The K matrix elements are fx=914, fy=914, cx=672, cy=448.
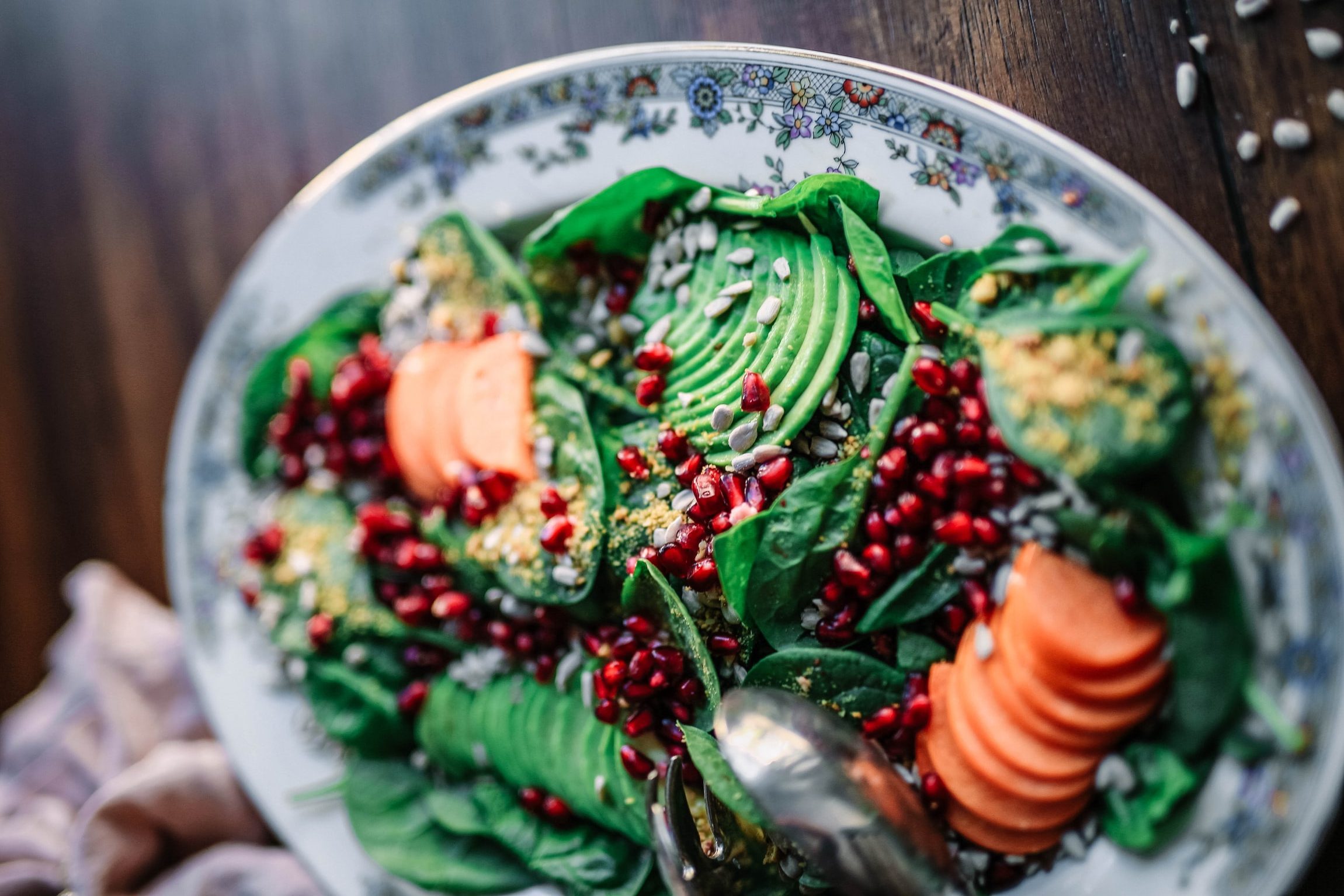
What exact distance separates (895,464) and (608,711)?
0.64 meters

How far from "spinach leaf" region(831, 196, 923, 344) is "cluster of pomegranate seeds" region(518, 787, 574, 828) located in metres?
1.02

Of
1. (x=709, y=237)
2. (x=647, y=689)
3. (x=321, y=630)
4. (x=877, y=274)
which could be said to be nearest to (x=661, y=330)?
(x=709, y=237)

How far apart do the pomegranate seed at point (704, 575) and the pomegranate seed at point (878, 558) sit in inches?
9.3

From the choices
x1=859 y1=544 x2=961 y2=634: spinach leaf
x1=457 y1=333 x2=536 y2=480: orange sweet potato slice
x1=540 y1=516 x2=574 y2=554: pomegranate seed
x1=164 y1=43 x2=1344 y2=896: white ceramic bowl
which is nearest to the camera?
x1=164 y1=43 x2=1344 y2=896: white ceramic bowl

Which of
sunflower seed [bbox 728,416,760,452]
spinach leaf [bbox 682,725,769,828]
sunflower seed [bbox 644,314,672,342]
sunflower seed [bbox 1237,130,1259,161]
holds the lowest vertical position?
spinach leaf [bbox 682,725,769,828]

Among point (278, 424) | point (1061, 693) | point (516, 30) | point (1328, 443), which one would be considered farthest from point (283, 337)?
point (1328, 443)

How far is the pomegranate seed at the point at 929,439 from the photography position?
4.40 ft

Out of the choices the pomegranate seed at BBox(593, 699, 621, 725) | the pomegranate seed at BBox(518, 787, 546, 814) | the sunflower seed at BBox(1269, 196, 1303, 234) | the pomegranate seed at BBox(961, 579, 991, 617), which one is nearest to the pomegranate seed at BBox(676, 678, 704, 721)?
the pomegranate seed at BBox(593, 699, 621, 725)

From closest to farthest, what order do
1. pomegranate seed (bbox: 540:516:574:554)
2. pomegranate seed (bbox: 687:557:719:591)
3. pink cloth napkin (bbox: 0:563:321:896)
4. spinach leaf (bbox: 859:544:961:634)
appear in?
spinach leaf (bbox: 859:544:961:634) < pomegranate seed (bbox: 687:557:719:591) < pomegranate seed (bbox: 540:516:574:554) < pink cloth napkin (bbox: 0:563:321:896)

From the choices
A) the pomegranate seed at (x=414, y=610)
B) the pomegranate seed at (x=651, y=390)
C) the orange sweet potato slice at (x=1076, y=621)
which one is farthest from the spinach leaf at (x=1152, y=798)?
the pomegranate seed at (x=414, y=610)

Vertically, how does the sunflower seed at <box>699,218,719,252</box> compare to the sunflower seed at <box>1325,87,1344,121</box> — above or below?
below

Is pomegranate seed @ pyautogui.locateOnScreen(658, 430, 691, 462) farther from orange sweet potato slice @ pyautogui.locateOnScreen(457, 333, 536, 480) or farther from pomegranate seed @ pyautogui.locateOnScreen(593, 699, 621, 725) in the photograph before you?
pomegranate seed @ pyautogui.locateOnScreen(593, 699, 621, 725)

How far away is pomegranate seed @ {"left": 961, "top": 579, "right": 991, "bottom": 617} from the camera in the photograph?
1322mm

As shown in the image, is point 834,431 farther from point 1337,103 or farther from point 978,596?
point 1337,103
